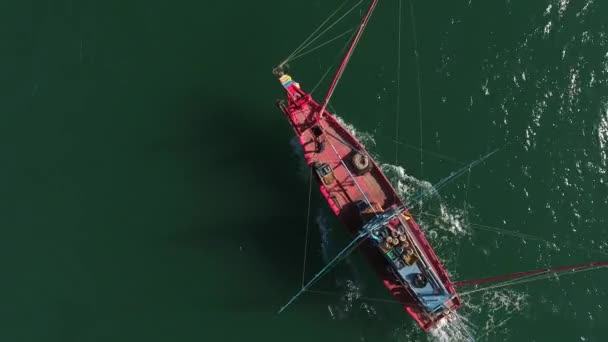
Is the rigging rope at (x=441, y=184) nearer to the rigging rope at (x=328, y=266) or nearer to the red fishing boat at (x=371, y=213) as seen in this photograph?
the red fishing boat at (x=371, y=213)

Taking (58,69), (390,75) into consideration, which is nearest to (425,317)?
(390,75)

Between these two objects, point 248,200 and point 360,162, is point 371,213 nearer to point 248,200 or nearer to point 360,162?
point 360,162

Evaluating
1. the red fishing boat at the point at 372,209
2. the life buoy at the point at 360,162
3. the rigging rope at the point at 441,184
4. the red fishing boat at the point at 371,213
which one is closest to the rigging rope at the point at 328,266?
the red fishing boat at the point at 371,213

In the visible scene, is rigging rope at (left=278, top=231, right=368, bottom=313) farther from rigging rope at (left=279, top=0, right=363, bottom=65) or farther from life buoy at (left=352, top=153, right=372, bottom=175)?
rigging rope at (left=279, top=0, right=363, bottom=65)

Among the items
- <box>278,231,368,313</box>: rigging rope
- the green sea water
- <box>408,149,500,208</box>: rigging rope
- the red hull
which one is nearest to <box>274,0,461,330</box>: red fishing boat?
the red hull

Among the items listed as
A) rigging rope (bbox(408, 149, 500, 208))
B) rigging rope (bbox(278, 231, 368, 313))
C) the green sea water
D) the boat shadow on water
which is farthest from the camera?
rigging rope (bbox(408, 149, 500, 208))

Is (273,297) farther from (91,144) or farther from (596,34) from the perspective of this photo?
(596,34)

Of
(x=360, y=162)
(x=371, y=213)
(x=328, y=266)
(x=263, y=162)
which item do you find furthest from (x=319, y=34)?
(x=328, y=266)
